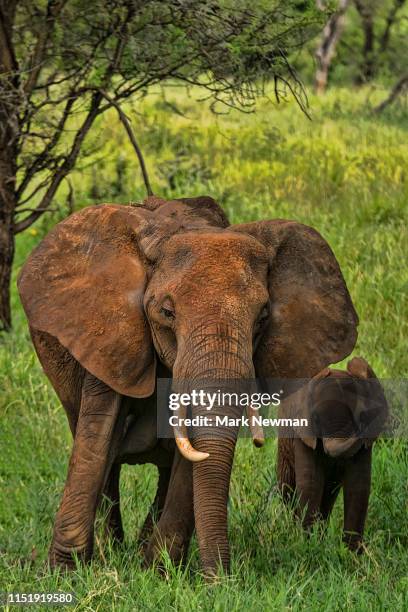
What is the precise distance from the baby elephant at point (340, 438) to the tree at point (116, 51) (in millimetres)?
2708

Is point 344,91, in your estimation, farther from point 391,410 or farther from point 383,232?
point 391,410

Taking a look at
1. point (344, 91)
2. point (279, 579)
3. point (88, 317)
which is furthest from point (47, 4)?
point (344, 91)

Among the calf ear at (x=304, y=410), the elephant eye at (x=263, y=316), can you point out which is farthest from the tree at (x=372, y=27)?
the elephant eye at (x=263, y=316)

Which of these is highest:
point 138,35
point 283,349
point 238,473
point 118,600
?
point 138,35

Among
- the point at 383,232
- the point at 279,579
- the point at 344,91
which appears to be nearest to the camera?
the point at 279,579

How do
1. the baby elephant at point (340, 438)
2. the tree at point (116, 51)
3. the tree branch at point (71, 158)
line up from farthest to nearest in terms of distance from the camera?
the tree branch at point (71, 158)
the tree at point (116, 51)
the baby elephant at point (340, 438)

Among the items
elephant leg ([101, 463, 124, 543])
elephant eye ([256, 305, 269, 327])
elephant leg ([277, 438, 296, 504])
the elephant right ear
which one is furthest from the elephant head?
the elephant right ear

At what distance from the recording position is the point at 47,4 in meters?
9.77

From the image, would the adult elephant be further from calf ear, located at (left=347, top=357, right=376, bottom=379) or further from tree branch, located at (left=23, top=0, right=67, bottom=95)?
tree branch, located at (left=23, top=0, right=67, bottom=95)

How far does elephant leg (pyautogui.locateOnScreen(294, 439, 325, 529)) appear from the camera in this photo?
6641mm

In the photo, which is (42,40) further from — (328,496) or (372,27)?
(372,27)

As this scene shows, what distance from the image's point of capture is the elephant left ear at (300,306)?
5.73m

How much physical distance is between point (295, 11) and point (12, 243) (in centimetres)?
271

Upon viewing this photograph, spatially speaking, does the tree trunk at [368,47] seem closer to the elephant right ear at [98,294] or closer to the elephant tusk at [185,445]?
the elephant right ear at [98,294]
